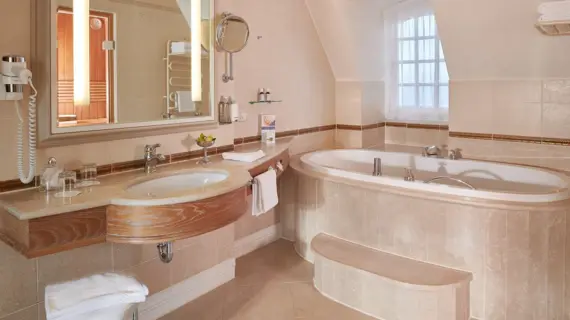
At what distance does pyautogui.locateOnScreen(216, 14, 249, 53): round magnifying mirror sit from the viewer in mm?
2918

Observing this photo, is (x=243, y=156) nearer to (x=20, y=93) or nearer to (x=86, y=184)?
(x=86, y=184)

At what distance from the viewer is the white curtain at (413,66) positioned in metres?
4.30

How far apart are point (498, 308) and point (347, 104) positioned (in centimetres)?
244

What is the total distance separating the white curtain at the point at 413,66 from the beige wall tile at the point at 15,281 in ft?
11.7

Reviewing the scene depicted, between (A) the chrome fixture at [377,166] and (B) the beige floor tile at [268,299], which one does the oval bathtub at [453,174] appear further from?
(B) the beige floor tile at [268,299]

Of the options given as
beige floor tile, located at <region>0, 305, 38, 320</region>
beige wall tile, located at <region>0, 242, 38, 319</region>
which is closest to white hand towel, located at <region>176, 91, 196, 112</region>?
beige wall tile, located at <region>0, 242, 38, 319</region>

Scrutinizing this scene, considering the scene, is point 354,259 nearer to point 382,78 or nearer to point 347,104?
point 347,104

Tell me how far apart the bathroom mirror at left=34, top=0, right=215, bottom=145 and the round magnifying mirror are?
75 mm

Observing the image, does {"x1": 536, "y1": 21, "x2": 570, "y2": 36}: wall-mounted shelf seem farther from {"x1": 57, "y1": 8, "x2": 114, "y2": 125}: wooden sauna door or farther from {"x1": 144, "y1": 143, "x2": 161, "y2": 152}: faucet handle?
{"x1": 57, "y1": 8, "x2": 114, "y2": 125}: wooden sauna door

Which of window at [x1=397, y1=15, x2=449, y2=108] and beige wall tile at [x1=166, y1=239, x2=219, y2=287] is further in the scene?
window at [x1=397, y1=15, x2=449, y2=108]

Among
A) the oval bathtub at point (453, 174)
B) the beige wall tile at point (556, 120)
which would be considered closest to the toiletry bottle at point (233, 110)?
the oval bathtub at point (453, 174)

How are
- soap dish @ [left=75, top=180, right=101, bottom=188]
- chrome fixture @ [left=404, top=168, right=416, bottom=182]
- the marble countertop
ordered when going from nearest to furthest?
the marble countertop → soap dish @ [left=75, top=180, right=101, bottom=188] → chrome fixture @ [left=404, top=168, right=416, bottom=182]

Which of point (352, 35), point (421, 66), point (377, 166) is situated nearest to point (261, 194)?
point (377, 166)

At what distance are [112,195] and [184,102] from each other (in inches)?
39.2
